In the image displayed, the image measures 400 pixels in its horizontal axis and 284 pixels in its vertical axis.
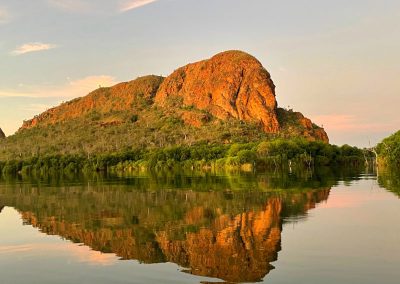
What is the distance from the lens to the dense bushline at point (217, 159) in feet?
423

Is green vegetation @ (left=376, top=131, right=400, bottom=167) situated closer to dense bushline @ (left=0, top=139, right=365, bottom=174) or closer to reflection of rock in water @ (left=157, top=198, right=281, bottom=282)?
dense bushline @ (left=0, top=139, right=365, bottom=174)

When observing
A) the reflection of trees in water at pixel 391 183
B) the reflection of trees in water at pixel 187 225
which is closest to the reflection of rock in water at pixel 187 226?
the reflection of trees in water at pixel 187 225

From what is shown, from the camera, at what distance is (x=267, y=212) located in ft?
95.5

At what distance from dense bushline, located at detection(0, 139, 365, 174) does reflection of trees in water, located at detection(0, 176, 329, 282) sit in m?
84.0

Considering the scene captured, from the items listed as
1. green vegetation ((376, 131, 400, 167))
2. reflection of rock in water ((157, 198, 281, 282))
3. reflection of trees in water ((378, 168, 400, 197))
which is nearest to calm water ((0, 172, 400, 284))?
reflection of rock in water ((157, 198, 281, 282))

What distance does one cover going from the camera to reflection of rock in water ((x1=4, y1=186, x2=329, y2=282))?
691 inches

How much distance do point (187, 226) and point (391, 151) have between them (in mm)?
92494

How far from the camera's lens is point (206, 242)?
20406 mm

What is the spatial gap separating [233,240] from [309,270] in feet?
16.9

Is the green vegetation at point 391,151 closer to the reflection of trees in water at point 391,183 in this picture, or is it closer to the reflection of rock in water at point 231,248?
the reflection of trees in water at point 391,183

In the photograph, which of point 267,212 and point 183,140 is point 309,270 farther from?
point 183,140

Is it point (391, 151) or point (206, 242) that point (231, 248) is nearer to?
point (206, 242)

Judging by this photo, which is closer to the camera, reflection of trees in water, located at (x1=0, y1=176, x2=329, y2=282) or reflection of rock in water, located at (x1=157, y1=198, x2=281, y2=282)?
reflection of rock in water, located at (x1=157, y1=198, x2=281, y2=282)

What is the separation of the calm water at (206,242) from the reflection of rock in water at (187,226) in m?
0.05
